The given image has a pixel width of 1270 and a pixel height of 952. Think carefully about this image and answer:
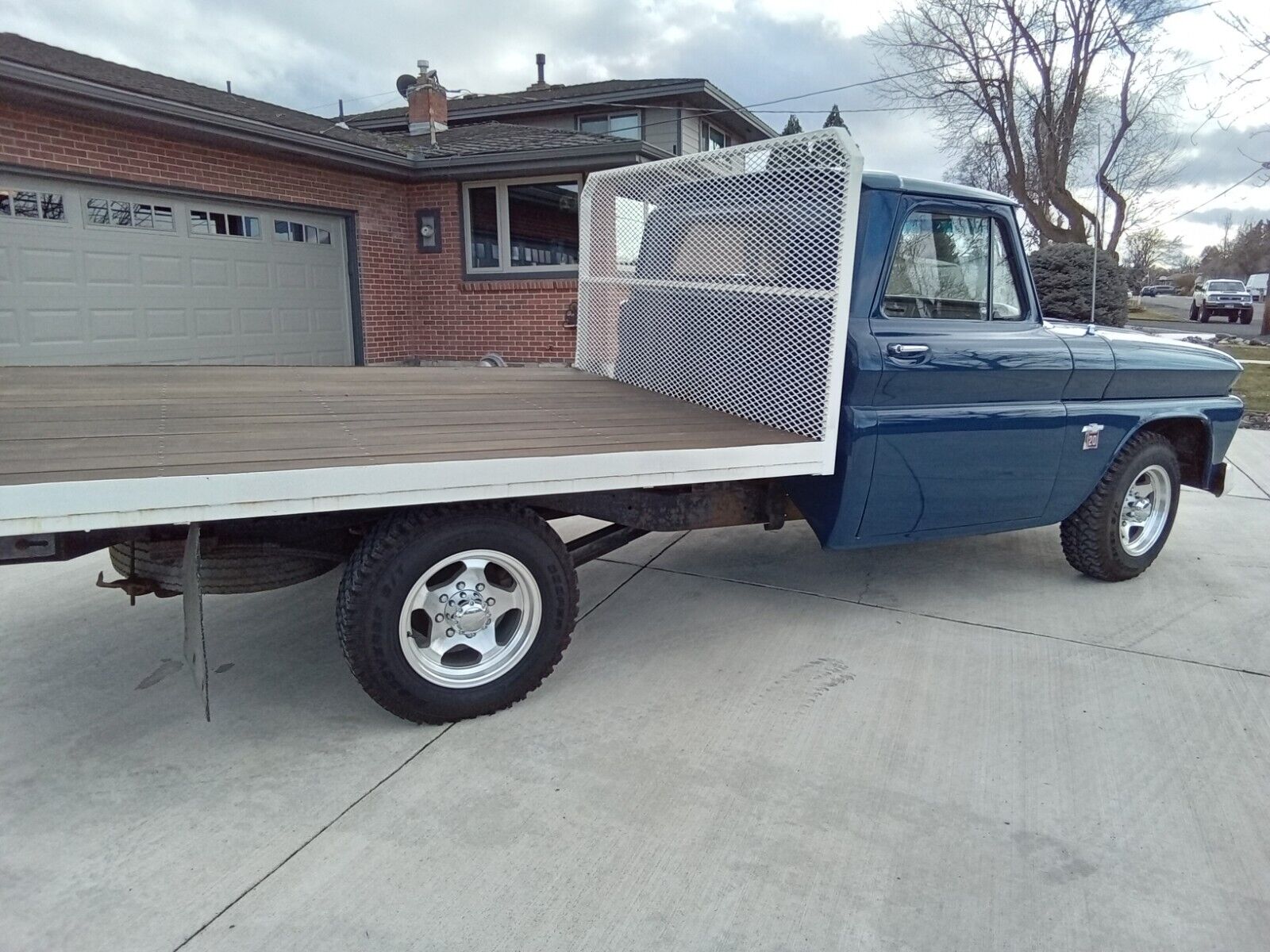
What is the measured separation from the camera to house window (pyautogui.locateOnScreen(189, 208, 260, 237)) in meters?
10.1

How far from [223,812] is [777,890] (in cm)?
169

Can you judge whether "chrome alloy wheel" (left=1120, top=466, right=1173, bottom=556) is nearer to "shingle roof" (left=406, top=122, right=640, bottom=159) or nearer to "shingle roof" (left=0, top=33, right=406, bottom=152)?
"shingle roof" (left=406, top=122, right=640, bottom=159)

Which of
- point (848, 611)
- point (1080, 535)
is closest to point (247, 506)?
point (848, 611)

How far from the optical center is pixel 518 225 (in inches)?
497

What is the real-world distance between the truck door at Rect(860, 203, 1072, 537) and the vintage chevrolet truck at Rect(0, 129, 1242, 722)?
0.01 metres

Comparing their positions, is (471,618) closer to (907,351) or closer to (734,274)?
(734,274)

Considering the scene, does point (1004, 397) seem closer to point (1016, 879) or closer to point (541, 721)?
point (1016, 879)

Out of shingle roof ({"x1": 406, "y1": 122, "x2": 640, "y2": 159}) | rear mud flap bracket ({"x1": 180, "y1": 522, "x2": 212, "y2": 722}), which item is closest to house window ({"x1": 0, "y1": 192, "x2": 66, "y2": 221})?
shingle roof ({"x1": 406, "y1": 122, "x2": 640, "y2": 159})

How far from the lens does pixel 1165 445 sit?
193 inches

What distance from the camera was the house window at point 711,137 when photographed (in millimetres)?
20594

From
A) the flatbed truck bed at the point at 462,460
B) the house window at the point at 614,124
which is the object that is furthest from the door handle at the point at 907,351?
the house window at the point at 614,124

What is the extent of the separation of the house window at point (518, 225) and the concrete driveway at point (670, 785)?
28.9ft

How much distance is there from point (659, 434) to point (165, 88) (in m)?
9.97

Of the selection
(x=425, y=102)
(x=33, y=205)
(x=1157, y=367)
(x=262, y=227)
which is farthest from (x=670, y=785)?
(x=425, y=102)
